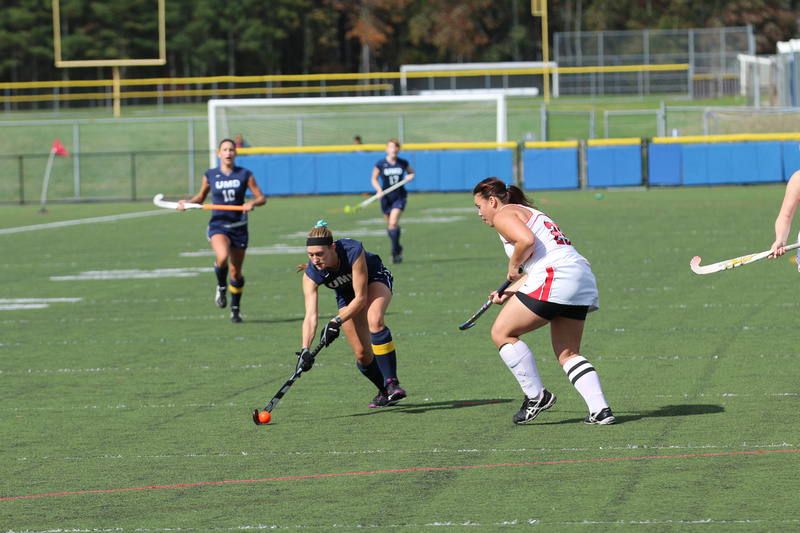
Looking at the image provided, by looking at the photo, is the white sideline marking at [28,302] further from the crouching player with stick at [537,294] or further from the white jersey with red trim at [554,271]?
the white jersey with red trim at [554,271]

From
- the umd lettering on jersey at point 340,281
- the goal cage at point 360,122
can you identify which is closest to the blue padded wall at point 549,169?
the goal cage at point 360,122

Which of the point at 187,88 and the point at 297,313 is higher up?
the point at 187,88

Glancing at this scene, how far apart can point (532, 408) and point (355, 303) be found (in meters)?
1.36

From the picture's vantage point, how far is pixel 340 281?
309 inches

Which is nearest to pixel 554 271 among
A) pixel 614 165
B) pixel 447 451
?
pixel 447 451

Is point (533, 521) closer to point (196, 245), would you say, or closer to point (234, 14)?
point (196, 245)

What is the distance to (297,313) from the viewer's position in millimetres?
12867

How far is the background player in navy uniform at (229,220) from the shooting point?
12.7 meters

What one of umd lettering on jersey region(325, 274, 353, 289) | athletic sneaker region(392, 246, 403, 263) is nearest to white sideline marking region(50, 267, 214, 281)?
athletic sneaker region(392, 246, 403, 263)

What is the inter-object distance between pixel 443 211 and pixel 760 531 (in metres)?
22.4

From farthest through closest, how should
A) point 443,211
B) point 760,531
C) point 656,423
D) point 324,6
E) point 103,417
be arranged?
point 324,6, point 443,211, point 103,417, point 656,423, point 760,531

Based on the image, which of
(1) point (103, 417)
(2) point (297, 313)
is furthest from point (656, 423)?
(2) point (297, 313)

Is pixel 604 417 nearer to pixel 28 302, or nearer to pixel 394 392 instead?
pixel 394 392

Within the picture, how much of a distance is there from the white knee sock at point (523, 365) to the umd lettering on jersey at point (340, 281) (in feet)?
4.09
